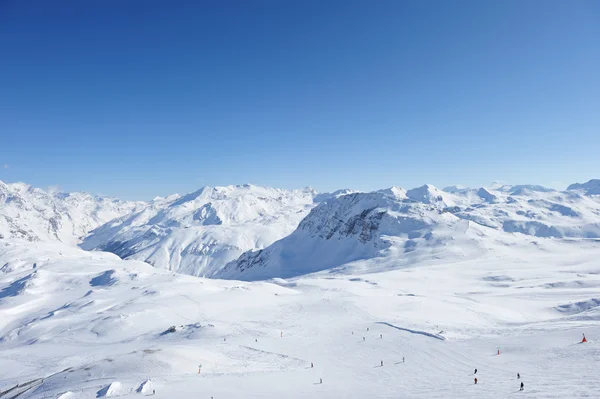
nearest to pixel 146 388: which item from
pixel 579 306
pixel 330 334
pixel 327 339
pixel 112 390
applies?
pixel 112 390

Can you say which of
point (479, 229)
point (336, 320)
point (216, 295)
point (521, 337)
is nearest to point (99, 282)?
point (216, 295)

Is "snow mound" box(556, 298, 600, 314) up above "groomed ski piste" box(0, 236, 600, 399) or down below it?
below

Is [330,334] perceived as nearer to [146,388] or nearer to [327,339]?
[327,339]

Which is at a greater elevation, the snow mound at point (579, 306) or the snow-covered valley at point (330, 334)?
the snow-covered valley at point (330, 334)

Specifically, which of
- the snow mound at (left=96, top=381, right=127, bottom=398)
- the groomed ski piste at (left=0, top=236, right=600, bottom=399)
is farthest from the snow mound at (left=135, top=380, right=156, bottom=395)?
the snow mound at (left=96, top=381, right=127, bottom=398)

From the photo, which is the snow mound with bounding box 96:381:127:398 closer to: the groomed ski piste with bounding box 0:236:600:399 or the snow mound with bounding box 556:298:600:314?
the groomed ski piste with bounding box 0:236:600:399

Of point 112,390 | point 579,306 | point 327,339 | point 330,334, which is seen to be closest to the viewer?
point 112,390

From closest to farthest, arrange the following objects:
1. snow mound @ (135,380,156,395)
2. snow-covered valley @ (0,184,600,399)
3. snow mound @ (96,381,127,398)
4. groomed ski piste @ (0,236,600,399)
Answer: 1. snow mound @ (96,381,127,398)
2. groomed ski piste @ (0,236,600,399)
3. snow mound @ (135,380,156,395)
4. snow-covered valley @ (0,184,600,399)

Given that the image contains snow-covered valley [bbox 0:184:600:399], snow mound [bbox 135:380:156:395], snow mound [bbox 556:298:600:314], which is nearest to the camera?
snow mound [bbox 135:380:156:395]

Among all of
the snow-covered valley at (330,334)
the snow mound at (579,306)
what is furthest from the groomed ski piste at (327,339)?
the snow mound at (579,306)

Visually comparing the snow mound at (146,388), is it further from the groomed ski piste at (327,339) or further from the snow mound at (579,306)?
the snow mound at (579,306)
